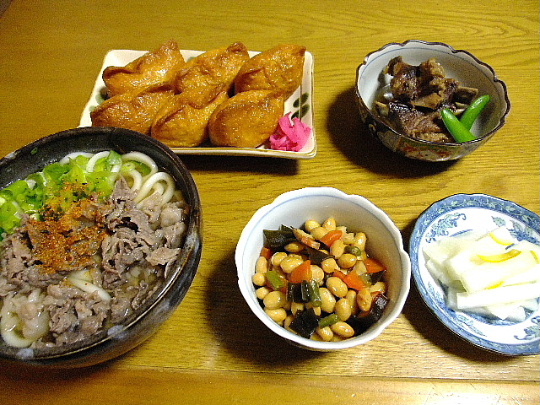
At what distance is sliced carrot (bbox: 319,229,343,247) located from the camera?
1225mm

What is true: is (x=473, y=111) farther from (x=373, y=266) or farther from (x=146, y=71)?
(x=146, y=71)

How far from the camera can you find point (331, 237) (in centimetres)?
123

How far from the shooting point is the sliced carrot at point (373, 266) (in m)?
1.21

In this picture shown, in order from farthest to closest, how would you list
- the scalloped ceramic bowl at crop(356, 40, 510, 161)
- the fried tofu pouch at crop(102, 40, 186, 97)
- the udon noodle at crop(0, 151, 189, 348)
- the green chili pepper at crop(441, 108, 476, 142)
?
the fried tofu pouch at crop(102, 40, 186, 97) → the green chili pepper at crop(441, 108, 476, 142) → the scalloped ceramic bowl at crop(356, 40, 510, 161) → the udon noodle at crop(0, 151, 189, 348)

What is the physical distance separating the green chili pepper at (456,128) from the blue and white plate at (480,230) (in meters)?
0.27

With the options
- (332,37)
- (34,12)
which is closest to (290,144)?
(332,37)

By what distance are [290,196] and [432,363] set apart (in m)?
0.69

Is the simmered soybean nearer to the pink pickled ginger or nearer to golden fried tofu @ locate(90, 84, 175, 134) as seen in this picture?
the pink pickled ginger

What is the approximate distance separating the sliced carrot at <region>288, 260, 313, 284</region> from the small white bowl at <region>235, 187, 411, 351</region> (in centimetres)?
13

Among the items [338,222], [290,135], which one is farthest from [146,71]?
[338,222]

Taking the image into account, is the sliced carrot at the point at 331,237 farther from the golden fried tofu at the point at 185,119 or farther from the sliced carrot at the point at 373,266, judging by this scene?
the golden fried tofu at the point at 185,119

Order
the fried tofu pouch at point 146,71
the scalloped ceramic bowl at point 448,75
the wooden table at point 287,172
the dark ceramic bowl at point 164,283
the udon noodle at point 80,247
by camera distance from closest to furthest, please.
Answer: the dark ceramic bowl at point 164,283, the udon noodle at point 80,247, the wooden table at point 287,172, the scalloped ceramic bowl at point 448,75, the fried tofu pouch at point 146,71

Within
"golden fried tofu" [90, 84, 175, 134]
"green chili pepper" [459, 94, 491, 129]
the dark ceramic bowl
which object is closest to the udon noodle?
the dark ceramic bowl

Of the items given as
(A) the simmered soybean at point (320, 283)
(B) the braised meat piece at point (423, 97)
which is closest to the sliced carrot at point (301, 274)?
(A) the simmered soybean at point (320, 283)
